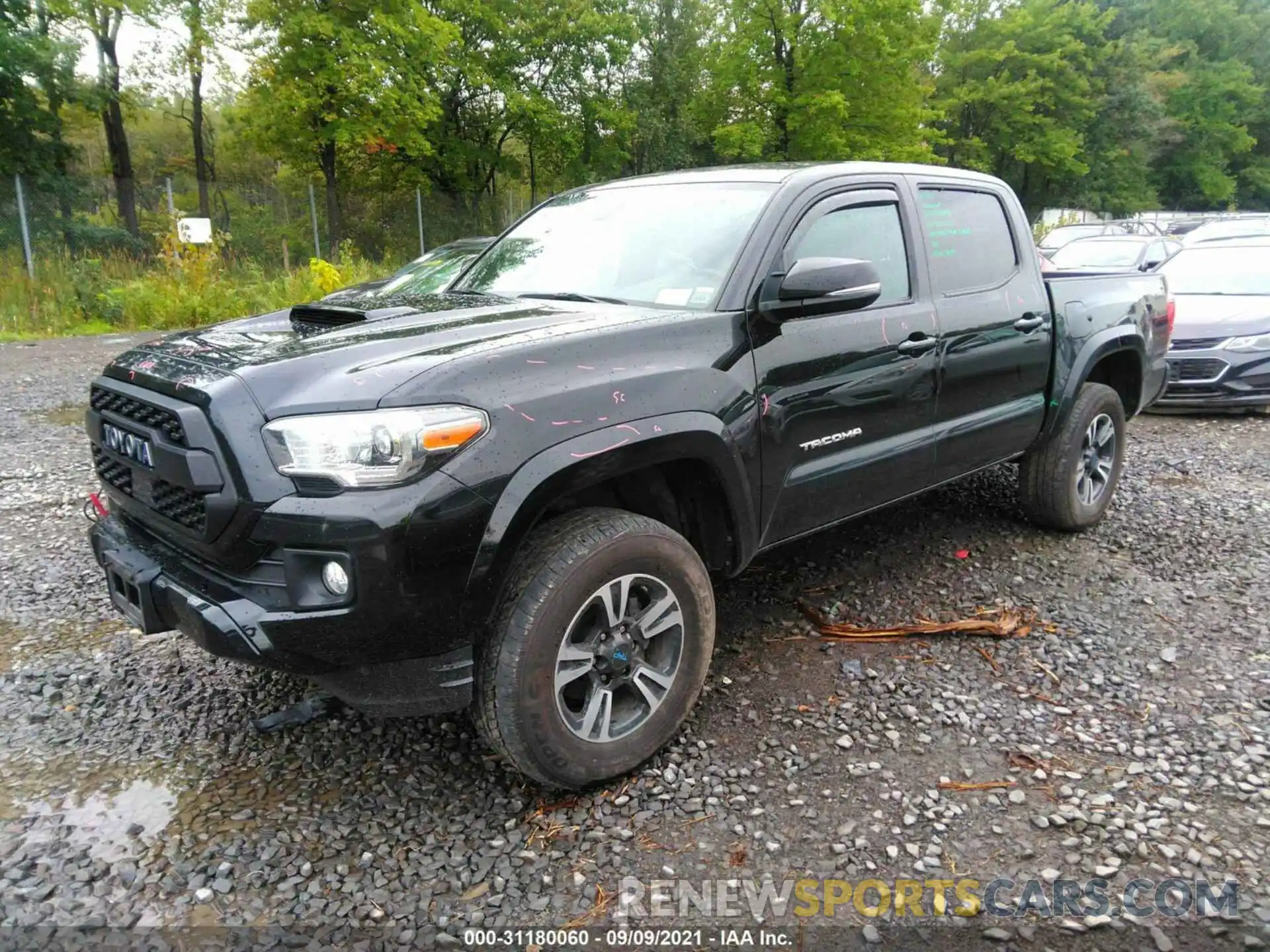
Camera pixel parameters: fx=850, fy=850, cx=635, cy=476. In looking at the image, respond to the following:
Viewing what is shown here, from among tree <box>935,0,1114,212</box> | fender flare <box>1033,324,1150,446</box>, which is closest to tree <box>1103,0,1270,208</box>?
tree <box>935,0,1114,212</box>

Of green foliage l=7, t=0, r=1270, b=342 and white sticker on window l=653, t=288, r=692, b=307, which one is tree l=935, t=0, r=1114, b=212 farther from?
white sticker on window l=653, t=288, r=692, b=307

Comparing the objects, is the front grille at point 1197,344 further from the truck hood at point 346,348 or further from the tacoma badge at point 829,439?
the truck hood at point 346,348

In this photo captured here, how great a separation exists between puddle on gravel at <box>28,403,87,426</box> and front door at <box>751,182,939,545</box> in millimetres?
6523

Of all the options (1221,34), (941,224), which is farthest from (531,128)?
(1221,34)

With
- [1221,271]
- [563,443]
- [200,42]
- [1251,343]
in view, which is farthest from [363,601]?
[200,42]

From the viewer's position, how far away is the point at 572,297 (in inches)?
127

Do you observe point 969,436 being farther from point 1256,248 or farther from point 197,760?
point 1256,248

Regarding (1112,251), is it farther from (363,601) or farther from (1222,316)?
(363,601)

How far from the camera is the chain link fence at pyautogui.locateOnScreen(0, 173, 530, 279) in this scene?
49.8ft

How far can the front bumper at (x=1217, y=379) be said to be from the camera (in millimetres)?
7652

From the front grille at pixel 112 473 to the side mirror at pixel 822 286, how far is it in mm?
2107

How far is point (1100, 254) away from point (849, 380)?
41.8ft

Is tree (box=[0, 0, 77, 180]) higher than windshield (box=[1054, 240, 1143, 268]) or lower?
higher

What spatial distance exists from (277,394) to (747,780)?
1.79 metres
